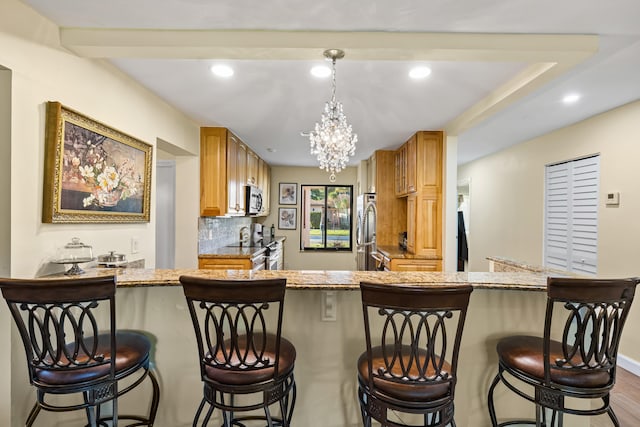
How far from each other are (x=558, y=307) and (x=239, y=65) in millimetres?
2511

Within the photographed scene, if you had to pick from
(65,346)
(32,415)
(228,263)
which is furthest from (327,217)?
(65,346)

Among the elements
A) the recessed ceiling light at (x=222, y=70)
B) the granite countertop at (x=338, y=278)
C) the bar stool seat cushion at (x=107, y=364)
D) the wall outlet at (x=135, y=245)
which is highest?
the recessed ceiling light at (x=222, y=70)

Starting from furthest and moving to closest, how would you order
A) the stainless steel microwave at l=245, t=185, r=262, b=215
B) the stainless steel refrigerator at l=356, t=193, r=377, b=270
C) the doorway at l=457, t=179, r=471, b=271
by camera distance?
the doorway at l=457, t=179, r=471, b=271
the stainless steel refrigerator at l=356, t=193, r=377, b=270
the stainless steel microwave at l=245, t=185, r=262, b=215

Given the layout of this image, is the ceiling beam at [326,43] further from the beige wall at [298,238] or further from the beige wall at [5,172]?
the beige wall at [298,238]

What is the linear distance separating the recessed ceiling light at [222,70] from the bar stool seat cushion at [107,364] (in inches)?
70.5

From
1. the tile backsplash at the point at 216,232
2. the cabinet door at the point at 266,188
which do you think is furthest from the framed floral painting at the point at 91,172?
the cabinet door at the point at 266,188

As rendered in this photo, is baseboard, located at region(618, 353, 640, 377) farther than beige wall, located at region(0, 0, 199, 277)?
Yes

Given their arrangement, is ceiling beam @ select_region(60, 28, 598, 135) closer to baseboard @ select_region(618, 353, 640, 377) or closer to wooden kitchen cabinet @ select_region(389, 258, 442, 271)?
wooden kitchen cabinet @ select_region(389, 258, 442, 271)

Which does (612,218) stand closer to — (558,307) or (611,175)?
(611,175)

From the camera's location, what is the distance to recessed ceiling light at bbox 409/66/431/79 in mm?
2188

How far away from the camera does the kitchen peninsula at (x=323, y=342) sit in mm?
1757

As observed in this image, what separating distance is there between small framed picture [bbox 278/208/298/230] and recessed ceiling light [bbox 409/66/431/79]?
4899 millimetres

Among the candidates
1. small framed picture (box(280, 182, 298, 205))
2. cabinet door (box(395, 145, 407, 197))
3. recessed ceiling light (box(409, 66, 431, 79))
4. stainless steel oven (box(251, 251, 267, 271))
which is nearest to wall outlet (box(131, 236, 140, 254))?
stainless steel oven (box(251, 251, 267, 271))

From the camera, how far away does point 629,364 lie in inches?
111
